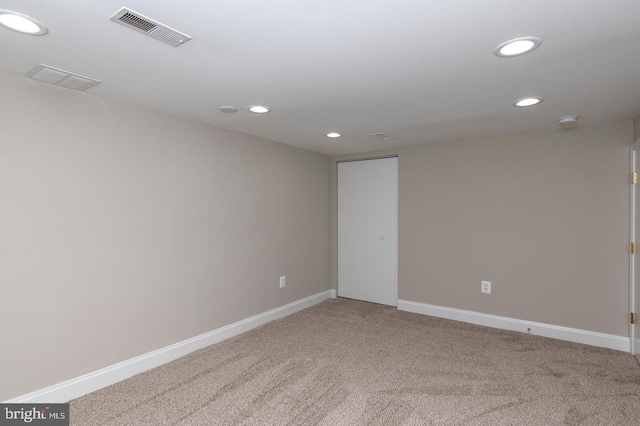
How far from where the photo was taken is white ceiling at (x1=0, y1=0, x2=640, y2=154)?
1498mm

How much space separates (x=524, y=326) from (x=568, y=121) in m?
2.12

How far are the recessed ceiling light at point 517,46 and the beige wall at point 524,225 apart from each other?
87.7 inches

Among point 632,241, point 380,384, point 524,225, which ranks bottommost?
point 380,384

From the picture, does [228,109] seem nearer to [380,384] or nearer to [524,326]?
[380,384]

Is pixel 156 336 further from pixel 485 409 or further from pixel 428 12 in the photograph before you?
pixel 428 12

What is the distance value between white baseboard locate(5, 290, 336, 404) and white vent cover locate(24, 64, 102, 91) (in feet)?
6.64

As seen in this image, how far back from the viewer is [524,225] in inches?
150

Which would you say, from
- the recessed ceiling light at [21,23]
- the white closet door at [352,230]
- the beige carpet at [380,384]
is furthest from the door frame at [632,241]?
the recessed ceiling light at [21,23]

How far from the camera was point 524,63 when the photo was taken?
6.62ft

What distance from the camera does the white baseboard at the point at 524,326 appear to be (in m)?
3.37

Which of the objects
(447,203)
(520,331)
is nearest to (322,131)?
(447,203)

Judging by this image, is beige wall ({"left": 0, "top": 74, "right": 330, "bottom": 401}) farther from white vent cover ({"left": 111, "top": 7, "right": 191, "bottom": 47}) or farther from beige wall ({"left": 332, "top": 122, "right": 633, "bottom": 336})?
beige wall ({"left": 332, "top": 122, "right": 633, "bottom": 336})

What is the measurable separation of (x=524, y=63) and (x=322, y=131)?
2018mm

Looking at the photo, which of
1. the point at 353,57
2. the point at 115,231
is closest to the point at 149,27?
the point at 353,57
